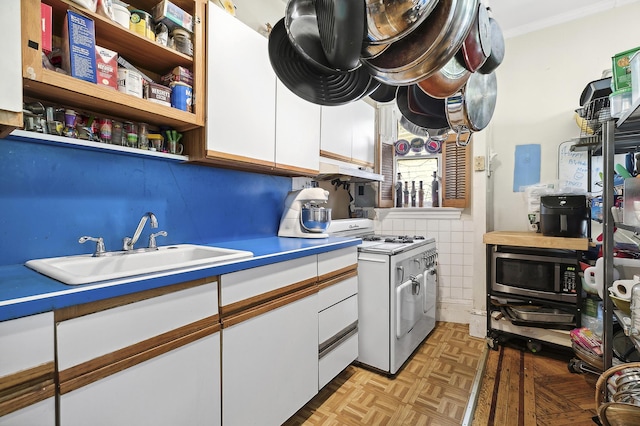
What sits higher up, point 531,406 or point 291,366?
point 291,366

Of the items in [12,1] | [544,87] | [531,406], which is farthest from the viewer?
[544,87]

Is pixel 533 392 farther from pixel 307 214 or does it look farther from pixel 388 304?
pixel 307 214

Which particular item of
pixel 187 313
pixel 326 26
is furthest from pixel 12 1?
pixel 187 313

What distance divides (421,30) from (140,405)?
53.5 inches

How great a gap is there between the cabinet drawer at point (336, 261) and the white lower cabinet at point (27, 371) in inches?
46.0

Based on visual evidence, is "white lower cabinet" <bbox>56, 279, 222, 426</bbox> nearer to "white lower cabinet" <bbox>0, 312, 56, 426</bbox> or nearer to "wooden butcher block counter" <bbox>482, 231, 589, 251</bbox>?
"white lower cabinet" <bbox>0, 312, 56, 426</bbox>

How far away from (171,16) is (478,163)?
248 centimetres

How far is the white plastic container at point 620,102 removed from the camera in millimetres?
1377

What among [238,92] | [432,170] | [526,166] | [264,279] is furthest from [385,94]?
[526,166]

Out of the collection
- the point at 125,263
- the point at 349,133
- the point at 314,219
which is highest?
the point at 349,133

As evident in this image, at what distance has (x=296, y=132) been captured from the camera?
198 centimetres

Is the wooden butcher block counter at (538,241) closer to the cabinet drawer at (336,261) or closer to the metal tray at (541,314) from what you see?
the metal tray at (541,314)

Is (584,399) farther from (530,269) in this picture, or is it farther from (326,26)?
(326,26)

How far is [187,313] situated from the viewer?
103 centimetres
